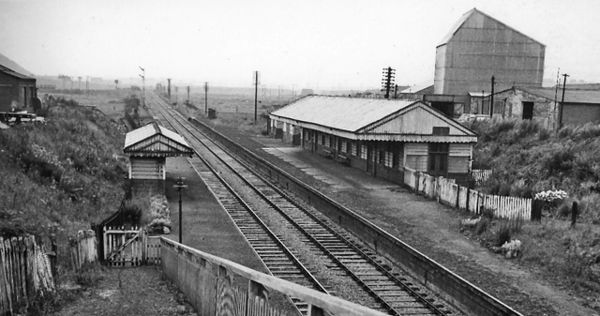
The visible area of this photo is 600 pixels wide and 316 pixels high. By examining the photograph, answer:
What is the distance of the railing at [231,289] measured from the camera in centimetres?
504

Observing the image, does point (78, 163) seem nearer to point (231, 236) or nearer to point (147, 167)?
point (147, 167)

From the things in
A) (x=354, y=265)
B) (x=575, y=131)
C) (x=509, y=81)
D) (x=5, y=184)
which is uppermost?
(x=509, y=81)

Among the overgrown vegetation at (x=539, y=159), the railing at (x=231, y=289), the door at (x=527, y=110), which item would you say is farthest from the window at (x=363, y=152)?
the door at (x=527, y=110)

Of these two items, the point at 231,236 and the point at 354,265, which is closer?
the point at 354,265

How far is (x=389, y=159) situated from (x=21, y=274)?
23.0m

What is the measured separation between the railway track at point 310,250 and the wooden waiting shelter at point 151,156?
9.55ft

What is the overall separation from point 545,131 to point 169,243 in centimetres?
2886

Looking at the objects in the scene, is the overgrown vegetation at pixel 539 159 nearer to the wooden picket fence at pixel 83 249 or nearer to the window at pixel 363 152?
the window at pixel 363 152

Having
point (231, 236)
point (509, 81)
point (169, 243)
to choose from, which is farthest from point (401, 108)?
point (509, 81)

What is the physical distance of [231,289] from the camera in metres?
7.78

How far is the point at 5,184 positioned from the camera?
19.4 meters

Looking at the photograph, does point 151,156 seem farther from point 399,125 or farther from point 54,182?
point 399,125

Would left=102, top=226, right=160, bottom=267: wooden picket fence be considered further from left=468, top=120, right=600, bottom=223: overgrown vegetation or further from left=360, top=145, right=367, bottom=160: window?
left=360, top=145, right=367, bottom=160: window

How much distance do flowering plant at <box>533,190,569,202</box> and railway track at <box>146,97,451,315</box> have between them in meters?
8.92
